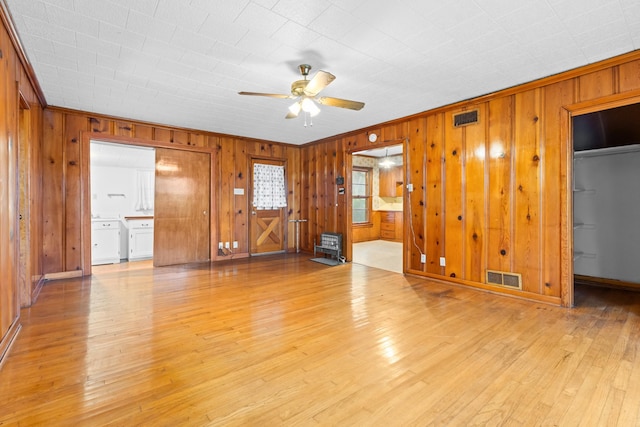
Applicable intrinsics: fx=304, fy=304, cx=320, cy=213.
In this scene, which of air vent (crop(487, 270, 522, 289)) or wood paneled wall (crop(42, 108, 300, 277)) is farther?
wood paneled wall (crop(42, 108, 300, 277))

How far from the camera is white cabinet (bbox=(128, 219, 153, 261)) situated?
19.9ft

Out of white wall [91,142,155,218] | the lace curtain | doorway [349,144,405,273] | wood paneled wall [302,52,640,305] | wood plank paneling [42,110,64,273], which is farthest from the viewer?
doorway [349,144,405,273]

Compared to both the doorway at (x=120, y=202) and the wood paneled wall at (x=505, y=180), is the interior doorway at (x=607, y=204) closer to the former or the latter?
the wood paneled wall at (x=505, y=180)

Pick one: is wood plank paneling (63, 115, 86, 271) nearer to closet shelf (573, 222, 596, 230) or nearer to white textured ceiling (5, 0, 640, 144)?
white textured ceiling (5, 0, 640, 144)

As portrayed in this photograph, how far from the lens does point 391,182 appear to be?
867cm

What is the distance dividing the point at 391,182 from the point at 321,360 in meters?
7.10

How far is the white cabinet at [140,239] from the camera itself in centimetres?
607

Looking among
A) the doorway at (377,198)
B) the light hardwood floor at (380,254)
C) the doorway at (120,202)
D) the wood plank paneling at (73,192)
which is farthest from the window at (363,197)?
the wood plank paneling at (73,192)

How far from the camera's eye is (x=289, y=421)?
1531 millimetres

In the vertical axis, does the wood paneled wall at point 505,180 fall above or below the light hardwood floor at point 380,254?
above

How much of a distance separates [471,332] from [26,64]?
4.81 meters

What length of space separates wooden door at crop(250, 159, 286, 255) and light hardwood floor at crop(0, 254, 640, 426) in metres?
2.76

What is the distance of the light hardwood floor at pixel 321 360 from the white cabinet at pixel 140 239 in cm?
238

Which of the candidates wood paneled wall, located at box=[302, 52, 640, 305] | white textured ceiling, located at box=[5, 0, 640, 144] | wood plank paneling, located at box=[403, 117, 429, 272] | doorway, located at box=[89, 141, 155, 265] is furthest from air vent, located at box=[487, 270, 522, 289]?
doorway, located at box=[89, 141, 155, 265]
